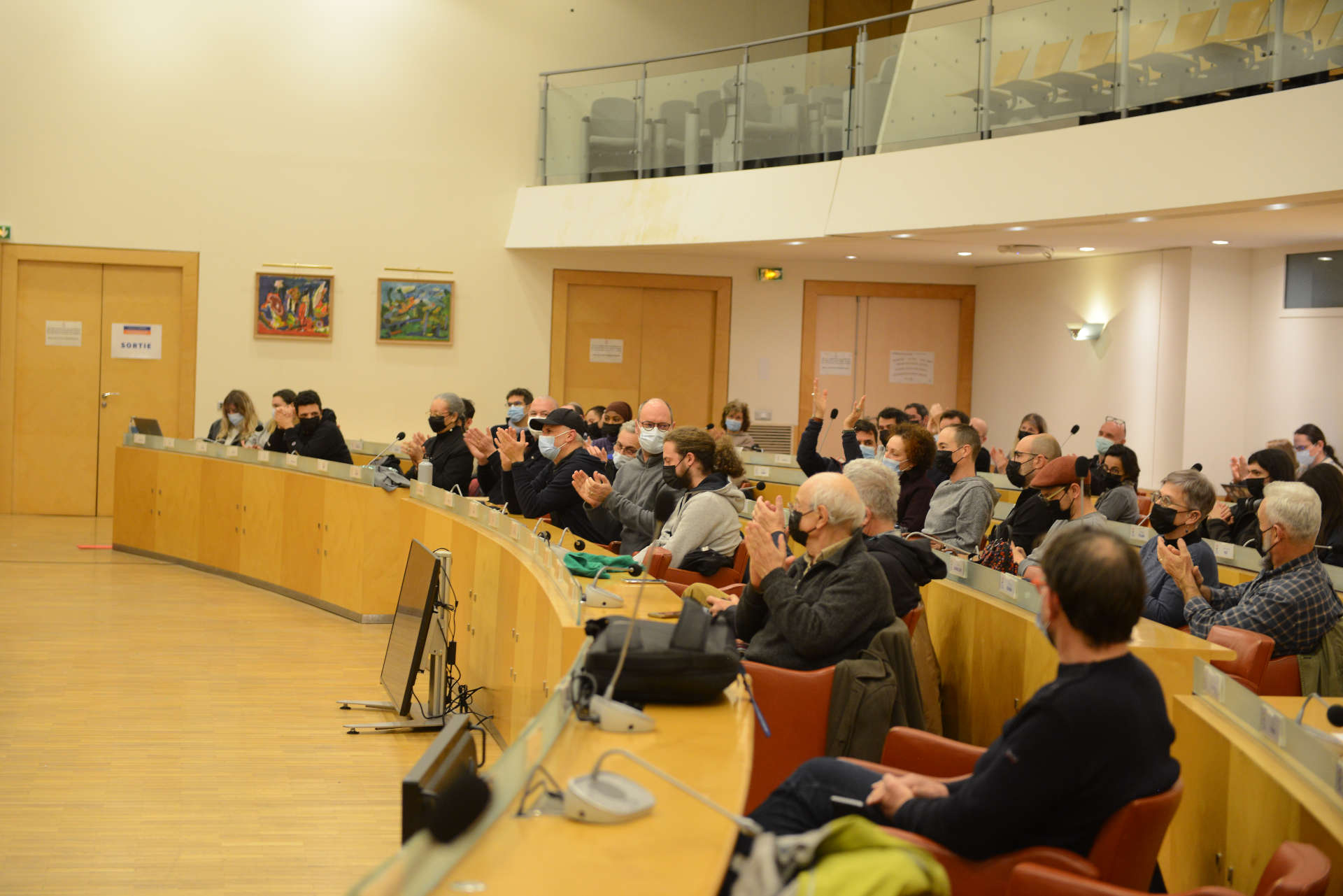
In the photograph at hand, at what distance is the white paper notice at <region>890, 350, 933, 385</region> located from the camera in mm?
13242

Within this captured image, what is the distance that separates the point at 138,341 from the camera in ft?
39.0

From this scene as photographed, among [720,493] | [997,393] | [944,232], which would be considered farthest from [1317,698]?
[997,393]

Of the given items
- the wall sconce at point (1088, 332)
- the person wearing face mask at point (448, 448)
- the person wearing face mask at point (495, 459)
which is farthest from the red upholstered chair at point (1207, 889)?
the wall sconce at point (1088, 332)

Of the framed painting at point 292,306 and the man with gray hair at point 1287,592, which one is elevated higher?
the framed painting at point 292,306

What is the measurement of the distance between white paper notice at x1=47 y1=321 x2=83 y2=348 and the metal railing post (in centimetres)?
762

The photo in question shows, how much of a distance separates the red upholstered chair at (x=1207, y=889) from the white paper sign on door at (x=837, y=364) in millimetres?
11089

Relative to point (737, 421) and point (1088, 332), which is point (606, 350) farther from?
point (1088, 332)

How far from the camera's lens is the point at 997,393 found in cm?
1263

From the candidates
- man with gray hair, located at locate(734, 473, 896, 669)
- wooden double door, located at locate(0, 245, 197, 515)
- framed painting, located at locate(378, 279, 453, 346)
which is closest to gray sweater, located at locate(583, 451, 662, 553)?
man with gray hair, located at locate(734, 473, 896, 669)

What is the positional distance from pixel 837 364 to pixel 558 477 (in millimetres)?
7374

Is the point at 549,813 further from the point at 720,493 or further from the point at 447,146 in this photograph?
the point at 447,146

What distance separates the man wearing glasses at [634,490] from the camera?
589 cm

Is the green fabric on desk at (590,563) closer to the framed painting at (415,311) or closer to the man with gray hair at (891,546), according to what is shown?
the man with gray hair at (891,546)

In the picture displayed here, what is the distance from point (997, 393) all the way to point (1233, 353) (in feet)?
10.1
